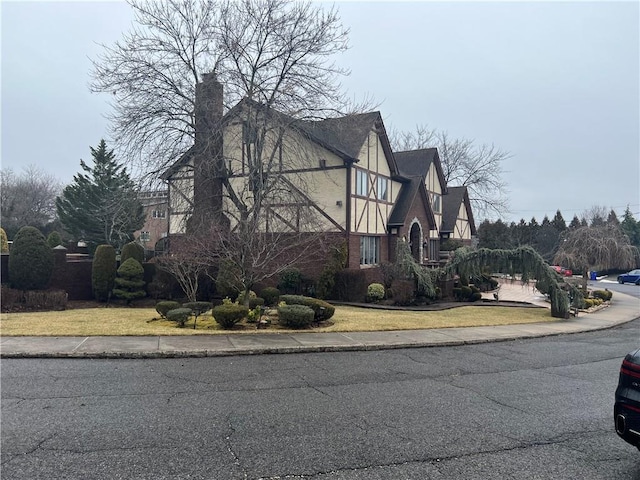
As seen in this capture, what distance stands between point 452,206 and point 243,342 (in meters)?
32.8

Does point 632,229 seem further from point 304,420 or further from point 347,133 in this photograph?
point 304,420

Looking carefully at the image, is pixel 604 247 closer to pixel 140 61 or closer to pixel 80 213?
pixel 140 61

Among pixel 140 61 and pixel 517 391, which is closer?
pixel 517 391

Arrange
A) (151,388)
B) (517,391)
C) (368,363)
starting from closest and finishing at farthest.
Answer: (151,388) < (517,391) < (368,363)

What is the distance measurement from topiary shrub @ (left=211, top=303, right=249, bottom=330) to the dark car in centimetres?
998

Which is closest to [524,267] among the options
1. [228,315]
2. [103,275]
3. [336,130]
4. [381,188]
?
[381,188]

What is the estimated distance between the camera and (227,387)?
7.23 meters

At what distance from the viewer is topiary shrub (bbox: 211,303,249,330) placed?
12.7m

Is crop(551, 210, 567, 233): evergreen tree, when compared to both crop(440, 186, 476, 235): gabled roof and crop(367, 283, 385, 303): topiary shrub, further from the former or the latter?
crop(367, 283, 385, 303): topiary shrub

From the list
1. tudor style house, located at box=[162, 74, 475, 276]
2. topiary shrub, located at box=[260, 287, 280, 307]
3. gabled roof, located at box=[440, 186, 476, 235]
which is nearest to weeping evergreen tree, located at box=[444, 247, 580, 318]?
tudor style house, located at box=[162, 74, 475, 276]

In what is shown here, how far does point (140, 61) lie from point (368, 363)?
15608mm

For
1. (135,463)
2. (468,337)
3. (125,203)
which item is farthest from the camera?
(125,203)

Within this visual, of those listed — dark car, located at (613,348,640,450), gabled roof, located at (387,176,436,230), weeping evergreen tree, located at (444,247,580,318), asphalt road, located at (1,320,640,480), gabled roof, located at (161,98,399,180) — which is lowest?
asphalt road, located at (1,320,640,480)

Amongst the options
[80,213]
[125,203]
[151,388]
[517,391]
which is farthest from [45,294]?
[80,213]
